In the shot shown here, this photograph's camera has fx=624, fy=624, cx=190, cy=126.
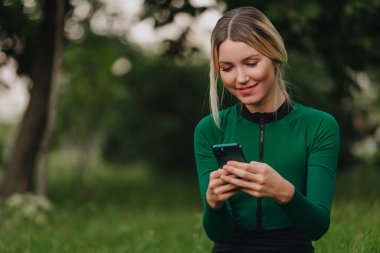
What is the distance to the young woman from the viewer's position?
2.55 metres

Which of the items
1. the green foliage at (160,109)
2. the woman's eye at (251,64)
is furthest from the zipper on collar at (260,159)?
the green foliage at (160,109)

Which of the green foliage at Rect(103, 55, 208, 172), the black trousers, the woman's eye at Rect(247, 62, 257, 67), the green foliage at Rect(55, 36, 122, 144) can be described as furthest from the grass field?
the green foliage at Rect(103, 55, 208, 172)

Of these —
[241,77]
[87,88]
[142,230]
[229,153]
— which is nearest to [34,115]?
[87,88]

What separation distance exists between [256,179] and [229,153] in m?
0.19

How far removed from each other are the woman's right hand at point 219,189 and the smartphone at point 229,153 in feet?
0.25

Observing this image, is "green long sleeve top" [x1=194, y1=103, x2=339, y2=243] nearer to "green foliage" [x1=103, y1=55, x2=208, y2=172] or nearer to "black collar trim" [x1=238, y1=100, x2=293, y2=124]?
"black collar trim" [x1=238, y1=100, x2=293, y2=124]

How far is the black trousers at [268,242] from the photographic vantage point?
262 centimetres

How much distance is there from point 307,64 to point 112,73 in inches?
218

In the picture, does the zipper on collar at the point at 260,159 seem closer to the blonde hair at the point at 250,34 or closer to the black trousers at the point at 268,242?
the black trousers at the point at 268,242

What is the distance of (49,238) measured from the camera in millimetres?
6641

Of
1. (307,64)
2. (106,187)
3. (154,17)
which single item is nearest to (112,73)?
(106,187)

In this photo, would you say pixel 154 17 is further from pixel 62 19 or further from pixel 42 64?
pixel 42 64

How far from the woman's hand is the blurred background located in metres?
1.21

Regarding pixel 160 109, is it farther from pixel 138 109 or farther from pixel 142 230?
pixel 142 230
